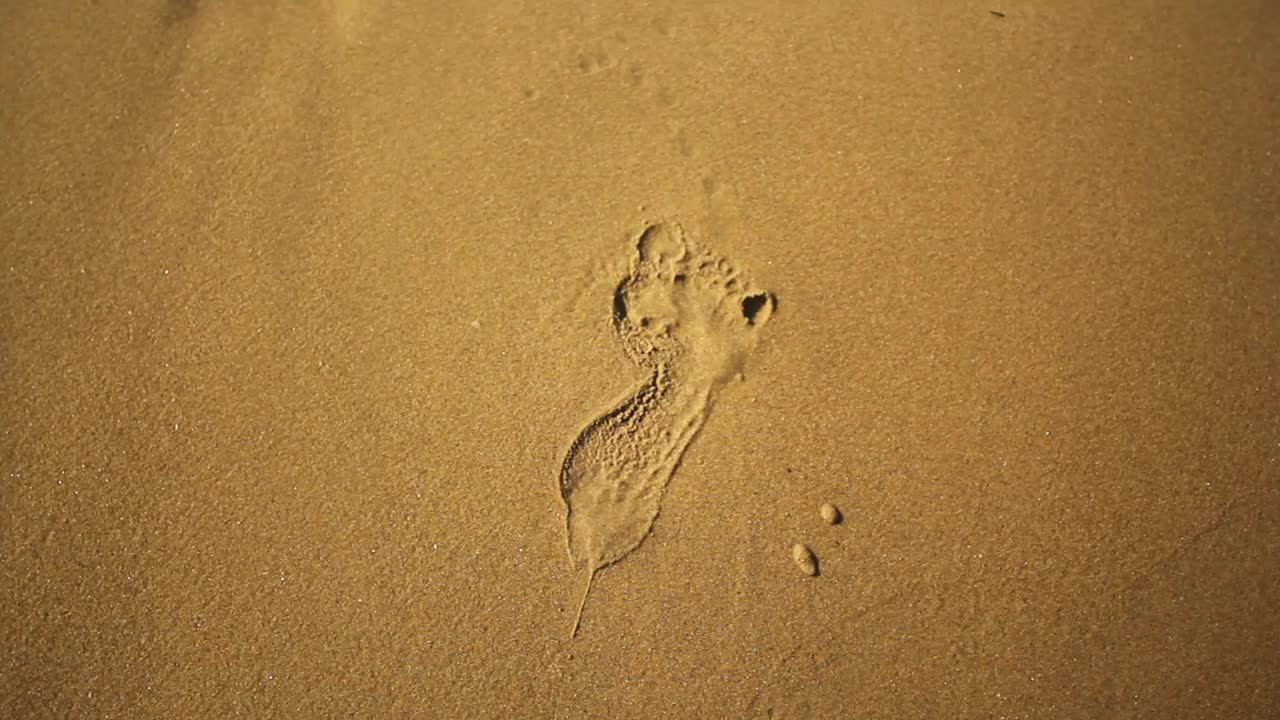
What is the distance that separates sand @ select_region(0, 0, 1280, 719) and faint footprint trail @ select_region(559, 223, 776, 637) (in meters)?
0.02

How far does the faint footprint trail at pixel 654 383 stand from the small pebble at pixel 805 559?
0.96 ft

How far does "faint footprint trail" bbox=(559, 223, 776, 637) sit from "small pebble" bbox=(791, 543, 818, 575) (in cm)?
29

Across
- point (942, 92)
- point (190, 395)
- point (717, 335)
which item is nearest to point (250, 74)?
point (190, 395)

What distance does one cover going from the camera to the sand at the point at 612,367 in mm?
1506

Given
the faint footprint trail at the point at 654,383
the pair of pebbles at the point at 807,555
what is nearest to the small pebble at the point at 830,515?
the pair of pebbles at the point at 807,555

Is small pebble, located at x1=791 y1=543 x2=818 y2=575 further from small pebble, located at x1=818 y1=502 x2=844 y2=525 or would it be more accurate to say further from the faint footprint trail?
the faint footprint trail

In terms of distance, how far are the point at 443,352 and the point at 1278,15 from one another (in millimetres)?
2160

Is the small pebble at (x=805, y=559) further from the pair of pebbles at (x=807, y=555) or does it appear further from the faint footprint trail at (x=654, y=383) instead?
the faint footprint trail at (x=654, y=383)

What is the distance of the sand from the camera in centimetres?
151

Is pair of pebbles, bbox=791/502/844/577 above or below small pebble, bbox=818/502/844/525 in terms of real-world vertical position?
below

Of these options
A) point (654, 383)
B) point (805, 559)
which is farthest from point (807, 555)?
point (654, 383)

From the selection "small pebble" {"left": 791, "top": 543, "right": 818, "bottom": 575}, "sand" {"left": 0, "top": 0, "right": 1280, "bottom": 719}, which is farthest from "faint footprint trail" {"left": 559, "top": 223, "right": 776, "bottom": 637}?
"small pebble" {"left": 791, "top": 543, "right": 818, "bottom": 575}

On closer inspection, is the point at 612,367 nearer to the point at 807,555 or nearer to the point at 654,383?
the point at 654,383

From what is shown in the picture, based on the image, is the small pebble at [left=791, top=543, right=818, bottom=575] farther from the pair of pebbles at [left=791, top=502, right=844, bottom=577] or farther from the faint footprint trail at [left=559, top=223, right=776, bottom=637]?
the faint footprint trail at [left=559, top=223, right=776, bottom=637]
